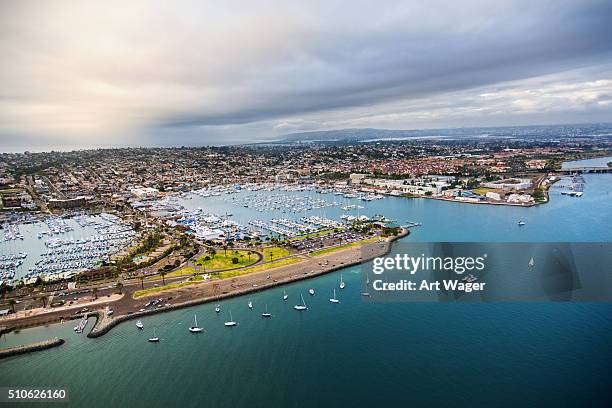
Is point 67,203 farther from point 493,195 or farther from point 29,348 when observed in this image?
point 493,195

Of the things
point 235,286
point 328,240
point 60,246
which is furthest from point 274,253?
point 60,246

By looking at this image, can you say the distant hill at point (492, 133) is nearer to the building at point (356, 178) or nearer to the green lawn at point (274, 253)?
the building at point (356, 178)

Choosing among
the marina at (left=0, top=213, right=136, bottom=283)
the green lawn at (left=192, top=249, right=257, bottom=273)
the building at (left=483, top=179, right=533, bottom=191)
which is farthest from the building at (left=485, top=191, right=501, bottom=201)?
the marina at (left=0, top=213, right=136, bottom=283)

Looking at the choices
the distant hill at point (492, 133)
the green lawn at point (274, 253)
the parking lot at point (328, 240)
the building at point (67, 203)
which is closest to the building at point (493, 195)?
the parking lot at point (328, 240)

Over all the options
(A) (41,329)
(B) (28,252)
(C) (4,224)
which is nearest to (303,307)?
(A) (41,329)

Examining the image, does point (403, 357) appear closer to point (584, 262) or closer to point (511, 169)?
point (584, 262)

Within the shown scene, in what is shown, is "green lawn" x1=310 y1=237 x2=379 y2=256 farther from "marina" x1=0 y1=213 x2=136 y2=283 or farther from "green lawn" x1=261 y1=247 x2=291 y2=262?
"marina" x1=0 y1=213 x2=136 y2=283
